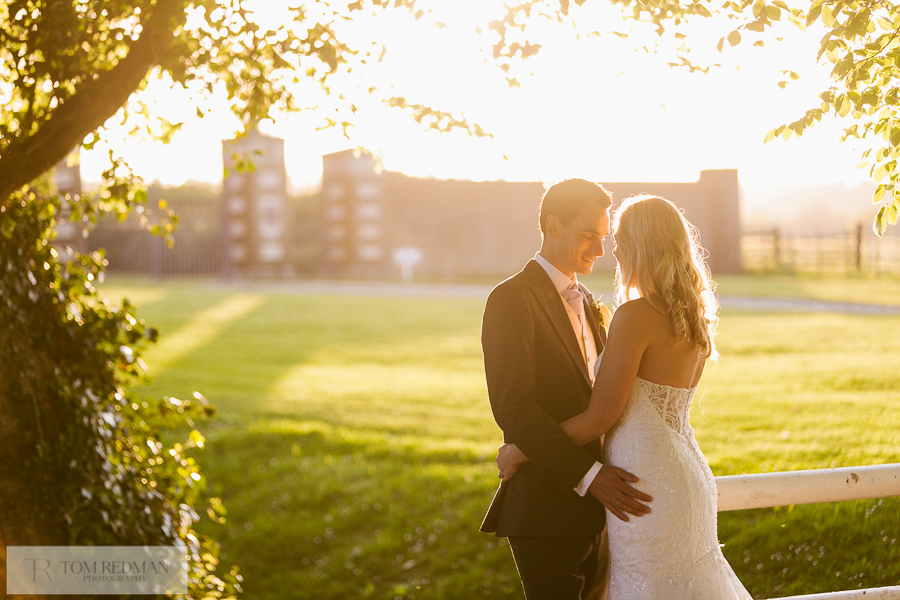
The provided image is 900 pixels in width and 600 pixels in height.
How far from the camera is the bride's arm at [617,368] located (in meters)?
2.53

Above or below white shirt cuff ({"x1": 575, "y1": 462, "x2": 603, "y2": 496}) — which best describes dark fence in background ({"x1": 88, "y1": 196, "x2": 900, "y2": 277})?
above

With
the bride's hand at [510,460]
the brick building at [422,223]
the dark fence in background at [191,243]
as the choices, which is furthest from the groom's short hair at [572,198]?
the dark fence in background at [191,243]

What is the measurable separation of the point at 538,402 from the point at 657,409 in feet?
1.27

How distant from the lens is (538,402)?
2703 millimetres

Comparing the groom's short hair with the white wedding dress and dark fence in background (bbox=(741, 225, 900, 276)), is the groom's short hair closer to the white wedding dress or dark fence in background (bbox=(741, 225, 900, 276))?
the white wedding dress

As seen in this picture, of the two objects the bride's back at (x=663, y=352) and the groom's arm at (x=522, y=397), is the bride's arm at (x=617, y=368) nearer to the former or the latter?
the bride's back at (x=663, y=352)

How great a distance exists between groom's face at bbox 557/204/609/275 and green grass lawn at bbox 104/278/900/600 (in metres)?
1.12

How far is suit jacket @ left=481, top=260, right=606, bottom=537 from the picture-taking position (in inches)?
101

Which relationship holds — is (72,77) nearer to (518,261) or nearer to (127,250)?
(518,261)

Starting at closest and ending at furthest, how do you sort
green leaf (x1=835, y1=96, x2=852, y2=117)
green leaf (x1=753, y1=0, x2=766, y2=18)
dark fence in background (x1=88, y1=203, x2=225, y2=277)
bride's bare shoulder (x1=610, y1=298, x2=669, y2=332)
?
bride's bare shoulder (x1=610, y1=298, x2=669, y2=332), green leaf (x1=753, y1=0, x2=766, y2=18), green leaf (x1=835, y1=96, x2=852, y2=117), dark fence in background (x1=88, y1=203, x2=225, y2=277)

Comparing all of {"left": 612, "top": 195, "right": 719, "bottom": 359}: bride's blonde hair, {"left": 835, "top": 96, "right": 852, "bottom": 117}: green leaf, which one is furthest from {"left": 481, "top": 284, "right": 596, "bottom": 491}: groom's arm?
{"left": 835, "top": 96, "right": 852, "bottom": 117}: green leaf

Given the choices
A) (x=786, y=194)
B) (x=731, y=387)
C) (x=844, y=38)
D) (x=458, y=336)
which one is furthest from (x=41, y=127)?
(x=786, y=194)

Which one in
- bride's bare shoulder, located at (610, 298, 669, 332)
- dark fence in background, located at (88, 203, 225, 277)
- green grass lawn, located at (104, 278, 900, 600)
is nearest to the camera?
bride's bare shoulder, located at (610, 298, 669, 332)

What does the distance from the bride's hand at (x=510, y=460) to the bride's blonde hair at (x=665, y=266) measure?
64cm
